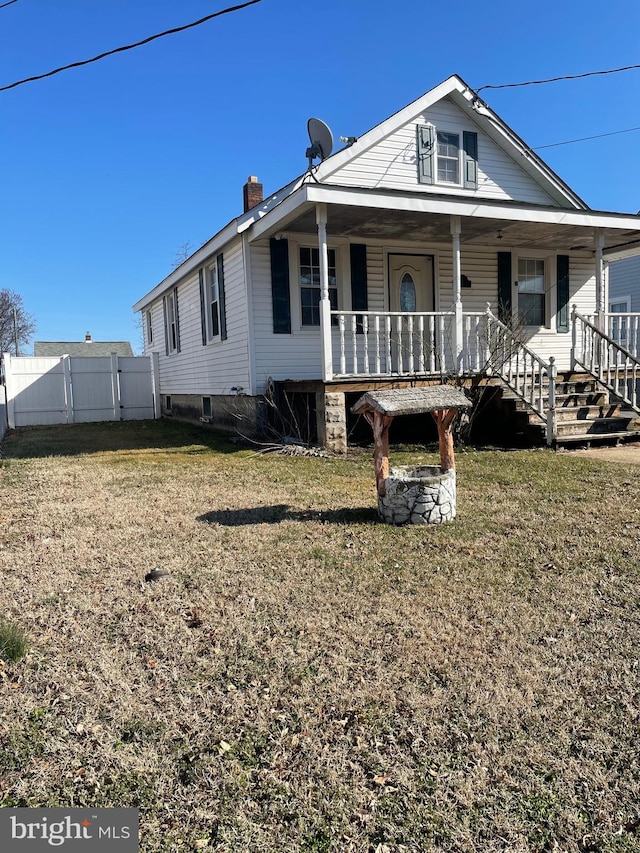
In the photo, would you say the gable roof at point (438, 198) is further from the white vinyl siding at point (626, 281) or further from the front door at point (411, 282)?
the white vinyl siding at point (626, 281)

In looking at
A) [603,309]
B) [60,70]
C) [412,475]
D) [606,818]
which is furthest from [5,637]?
[603,309]

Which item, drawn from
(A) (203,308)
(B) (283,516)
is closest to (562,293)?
(A) (203,308)

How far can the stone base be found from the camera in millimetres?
4848

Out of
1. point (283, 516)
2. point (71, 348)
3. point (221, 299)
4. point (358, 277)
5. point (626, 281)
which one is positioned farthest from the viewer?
point (71, 348)

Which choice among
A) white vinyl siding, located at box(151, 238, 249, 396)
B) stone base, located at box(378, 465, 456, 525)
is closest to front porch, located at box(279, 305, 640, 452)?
white vinyl siding, located at box(151, 238, 249, 396)

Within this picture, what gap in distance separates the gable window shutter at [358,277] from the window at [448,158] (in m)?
2.11

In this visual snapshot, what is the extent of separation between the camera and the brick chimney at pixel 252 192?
11.9m

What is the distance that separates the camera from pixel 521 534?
461 centimetres

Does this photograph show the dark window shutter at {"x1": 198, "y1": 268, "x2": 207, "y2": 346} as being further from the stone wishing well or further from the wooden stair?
the stone wishing well

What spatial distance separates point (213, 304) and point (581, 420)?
7.59 metres

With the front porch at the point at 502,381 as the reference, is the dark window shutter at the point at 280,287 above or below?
above

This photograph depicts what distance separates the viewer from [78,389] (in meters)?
18.7

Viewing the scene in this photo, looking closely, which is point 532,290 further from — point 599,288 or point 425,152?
point 425,152

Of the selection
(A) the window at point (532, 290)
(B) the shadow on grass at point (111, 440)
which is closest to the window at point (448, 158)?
(A) the window at point (532, 290)
